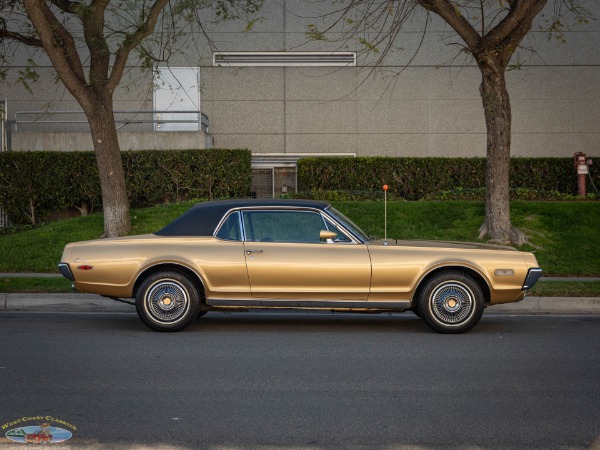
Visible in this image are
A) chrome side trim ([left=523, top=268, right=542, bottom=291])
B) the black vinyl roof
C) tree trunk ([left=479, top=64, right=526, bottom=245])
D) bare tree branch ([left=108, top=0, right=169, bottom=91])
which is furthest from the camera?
tree trunk ([left=479, top=64, right=526, bottom=245])

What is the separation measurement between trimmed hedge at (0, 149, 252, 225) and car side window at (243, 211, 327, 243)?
1238 centimetres

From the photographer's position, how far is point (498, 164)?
55.3ft

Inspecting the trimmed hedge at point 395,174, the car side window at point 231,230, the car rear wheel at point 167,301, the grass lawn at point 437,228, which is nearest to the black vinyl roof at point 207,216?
the car side window at point 231,230

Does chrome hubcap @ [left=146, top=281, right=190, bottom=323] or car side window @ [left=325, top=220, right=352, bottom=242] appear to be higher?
car side window @ [left=325, top=220, right=352, bottom=242]

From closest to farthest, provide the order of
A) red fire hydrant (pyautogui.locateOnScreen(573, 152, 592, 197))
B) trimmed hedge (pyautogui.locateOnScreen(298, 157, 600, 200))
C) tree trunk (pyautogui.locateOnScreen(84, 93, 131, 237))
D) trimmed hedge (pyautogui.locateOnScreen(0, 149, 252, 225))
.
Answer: tree trunk (pyautogui.locateOnScreen(84, 93, 131, 237)), red fire hydrant (pyautogui.locateOnScreen(573, 152, 592, 197)), trimmed hedge (pyautogui.locateOnScreen(0, 149, 252, 225)), trimmed hedge (pyautogui.locateOnScreen(298, 157, 600, 200))

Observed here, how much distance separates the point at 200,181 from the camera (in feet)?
74.0

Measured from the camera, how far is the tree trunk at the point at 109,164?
17.1 metres

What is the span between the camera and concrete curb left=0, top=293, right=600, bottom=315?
12.2 metres

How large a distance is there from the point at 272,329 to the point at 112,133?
8.26 meters

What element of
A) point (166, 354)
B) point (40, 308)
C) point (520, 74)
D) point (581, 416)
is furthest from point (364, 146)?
point (581, 416)

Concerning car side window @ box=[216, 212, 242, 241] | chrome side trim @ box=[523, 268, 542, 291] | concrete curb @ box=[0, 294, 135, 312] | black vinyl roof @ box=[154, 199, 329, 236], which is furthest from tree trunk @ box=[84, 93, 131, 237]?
chrome side trim @ box=[523, 268, 542, 291]

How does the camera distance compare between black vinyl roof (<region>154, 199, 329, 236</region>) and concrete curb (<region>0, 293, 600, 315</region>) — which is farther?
concrete curb (<region>0, 293, 600, 315</region>)

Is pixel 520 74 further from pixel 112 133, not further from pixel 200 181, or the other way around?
pixel 112 133

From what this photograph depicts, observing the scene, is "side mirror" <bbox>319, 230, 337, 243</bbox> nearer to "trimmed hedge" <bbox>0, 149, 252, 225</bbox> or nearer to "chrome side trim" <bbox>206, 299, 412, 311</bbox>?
"chrome side trim" <bbox>206, 299, 412, 311</bbox>
